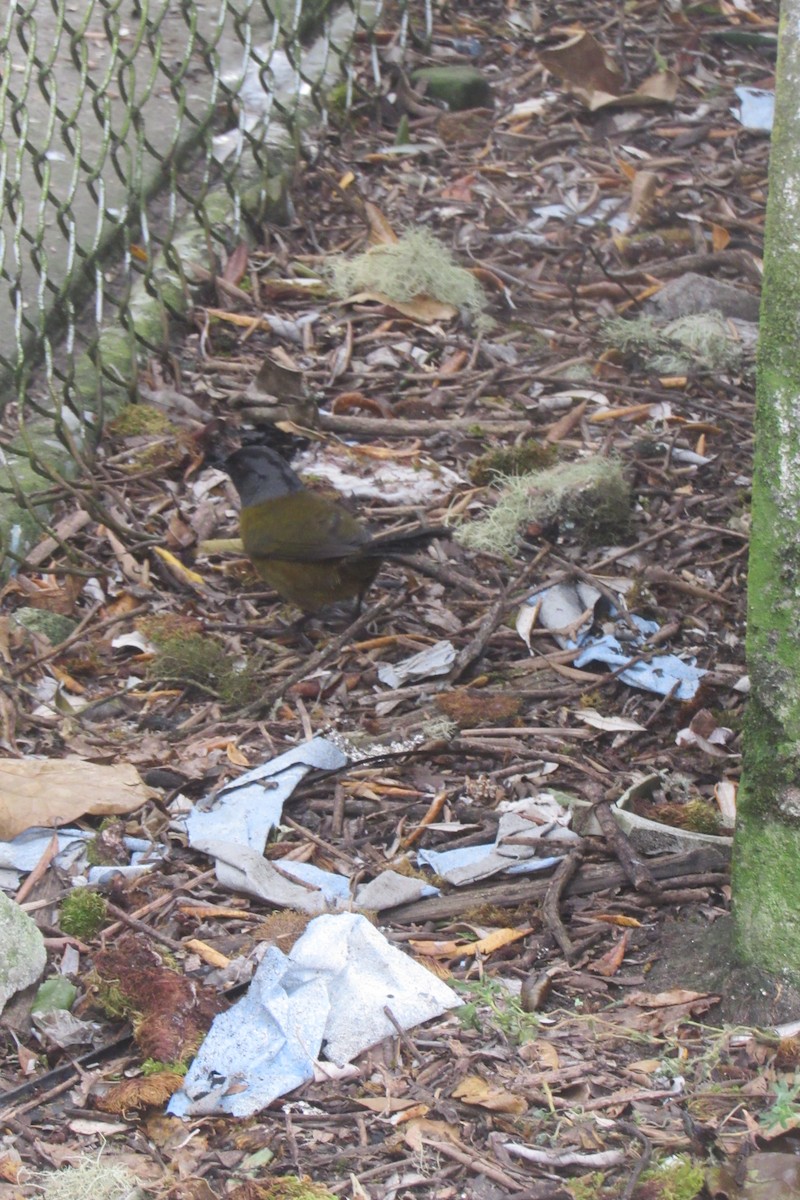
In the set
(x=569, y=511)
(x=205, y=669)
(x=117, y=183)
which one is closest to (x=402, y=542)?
(x=569, y=511)

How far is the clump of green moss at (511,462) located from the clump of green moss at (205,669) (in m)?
1.14

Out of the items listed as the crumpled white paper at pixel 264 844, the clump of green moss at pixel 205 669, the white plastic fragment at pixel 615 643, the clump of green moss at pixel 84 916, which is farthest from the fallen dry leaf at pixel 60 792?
the white plastic fragment at pixel 615 643

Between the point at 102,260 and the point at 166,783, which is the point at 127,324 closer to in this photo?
the point at 102,260

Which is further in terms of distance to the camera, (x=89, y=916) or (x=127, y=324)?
(x=127, y=324)

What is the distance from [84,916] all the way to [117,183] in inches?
159

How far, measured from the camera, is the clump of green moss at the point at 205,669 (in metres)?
4.28

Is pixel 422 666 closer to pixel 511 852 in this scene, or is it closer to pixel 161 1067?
pixel 511 852

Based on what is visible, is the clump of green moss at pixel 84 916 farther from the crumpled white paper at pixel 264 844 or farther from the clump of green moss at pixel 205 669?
the clump of green moss at pixel 205 669

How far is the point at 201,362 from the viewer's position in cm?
562

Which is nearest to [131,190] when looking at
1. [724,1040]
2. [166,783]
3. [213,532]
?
[213,532]

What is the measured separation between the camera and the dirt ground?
2.51 meters

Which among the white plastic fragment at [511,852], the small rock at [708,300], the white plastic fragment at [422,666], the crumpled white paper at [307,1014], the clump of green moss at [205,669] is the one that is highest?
the small rock at [708,300]

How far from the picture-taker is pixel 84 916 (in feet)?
10.2

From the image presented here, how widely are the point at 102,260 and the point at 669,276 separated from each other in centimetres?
233
